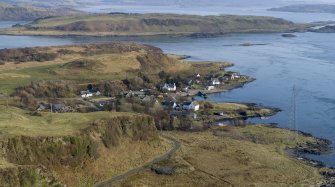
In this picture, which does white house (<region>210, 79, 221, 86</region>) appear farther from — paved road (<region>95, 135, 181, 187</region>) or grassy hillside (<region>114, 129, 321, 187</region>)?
paved road (<region>95, 135, 181, 187</region>)

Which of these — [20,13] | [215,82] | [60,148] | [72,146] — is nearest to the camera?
[60,148]

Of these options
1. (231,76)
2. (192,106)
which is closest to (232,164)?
(192,106)

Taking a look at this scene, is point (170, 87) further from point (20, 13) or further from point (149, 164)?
point (20, 13)

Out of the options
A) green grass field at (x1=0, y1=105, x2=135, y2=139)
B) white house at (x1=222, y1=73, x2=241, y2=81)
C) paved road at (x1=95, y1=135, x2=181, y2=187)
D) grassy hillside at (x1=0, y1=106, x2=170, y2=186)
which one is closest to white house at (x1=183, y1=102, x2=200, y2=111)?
paved road at (x1=95, y1=135, x2=181, y2=187)

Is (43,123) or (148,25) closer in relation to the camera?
(43,123)

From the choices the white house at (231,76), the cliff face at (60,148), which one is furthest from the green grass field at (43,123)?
the white house at (231,76)

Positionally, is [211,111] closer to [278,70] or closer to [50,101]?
[50,101]

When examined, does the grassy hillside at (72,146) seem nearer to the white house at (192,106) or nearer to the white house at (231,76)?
the white house at (192,106)
